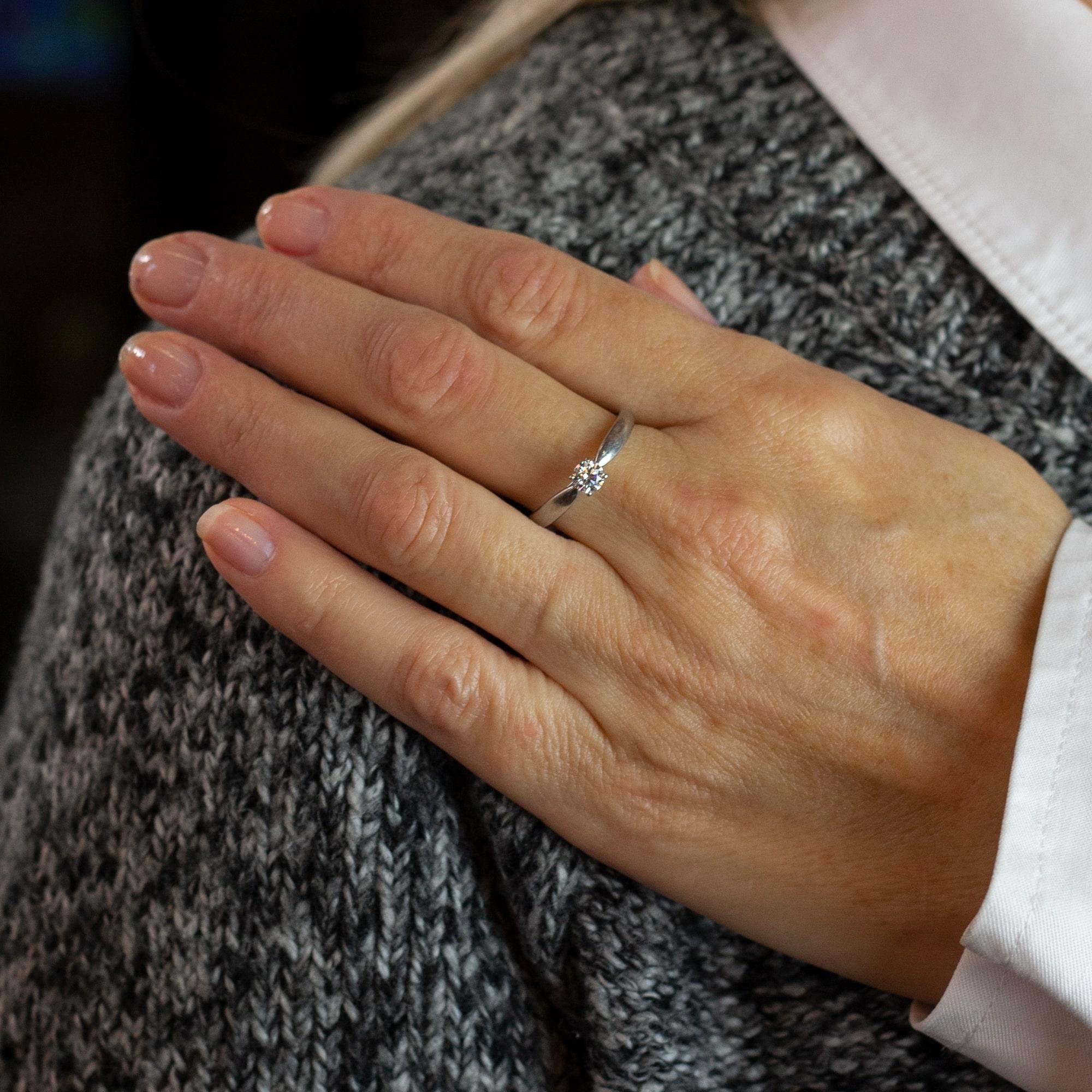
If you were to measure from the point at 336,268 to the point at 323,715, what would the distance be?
28 centimetres

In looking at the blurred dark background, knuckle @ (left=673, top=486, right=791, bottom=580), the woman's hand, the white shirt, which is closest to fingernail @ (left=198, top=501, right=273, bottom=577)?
the woman's hand

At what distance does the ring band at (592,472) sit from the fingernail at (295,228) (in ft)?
0.80

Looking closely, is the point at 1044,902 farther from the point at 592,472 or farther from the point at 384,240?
the point at 384,240

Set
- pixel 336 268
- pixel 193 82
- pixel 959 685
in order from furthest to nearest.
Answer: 1. pixel 193 82
2. pixel 336 268
3. pixel 959 685

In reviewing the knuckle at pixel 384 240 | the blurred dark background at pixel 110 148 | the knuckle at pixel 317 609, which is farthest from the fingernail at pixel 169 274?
the blurred dark background at pixel 110 148

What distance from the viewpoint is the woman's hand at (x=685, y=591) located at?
0.58 meters

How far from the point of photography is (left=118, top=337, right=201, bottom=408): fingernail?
25.9 inches

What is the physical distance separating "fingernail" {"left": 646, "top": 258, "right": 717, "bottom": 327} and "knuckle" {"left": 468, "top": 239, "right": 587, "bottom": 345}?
51 mm

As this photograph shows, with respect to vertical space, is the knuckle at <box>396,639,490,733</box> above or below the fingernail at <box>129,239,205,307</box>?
below

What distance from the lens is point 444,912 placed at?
24.6 inches

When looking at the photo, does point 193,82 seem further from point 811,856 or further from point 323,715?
point 811,856

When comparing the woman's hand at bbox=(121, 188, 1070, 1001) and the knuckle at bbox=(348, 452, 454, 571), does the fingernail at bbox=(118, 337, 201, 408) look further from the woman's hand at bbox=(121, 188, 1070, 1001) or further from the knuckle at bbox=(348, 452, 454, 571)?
the knuckle at bbox=(348, 452, 454, 571)

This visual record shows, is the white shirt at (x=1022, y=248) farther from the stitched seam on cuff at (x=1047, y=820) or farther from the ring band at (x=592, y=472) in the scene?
the ring band at (x=592, y=472)

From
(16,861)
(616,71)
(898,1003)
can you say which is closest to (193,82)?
(616,71)
